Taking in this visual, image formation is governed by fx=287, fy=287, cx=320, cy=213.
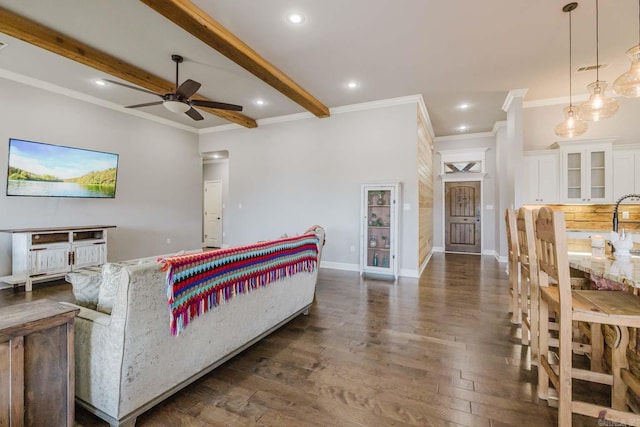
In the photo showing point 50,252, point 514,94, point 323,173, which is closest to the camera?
point 50,252

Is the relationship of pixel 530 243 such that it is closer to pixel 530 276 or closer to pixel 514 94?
pixel 530 276

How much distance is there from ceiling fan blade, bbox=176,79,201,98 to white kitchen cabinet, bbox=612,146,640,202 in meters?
6.30

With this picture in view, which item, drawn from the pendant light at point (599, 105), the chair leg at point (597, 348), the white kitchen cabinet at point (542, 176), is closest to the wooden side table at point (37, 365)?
the chair leg at point (597, 348)

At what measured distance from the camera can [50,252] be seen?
4266mm

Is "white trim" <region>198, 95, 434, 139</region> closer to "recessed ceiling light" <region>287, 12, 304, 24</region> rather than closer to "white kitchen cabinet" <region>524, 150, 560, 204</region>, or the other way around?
"white kitchen cabinet" <region>524, 150, 560, 204</region>

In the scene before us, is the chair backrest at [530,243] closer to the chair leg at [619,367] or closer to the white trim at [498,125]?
the chair leg at [619,367]

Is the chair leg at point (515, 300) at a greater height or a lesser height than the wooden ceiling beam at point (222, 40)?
lesser

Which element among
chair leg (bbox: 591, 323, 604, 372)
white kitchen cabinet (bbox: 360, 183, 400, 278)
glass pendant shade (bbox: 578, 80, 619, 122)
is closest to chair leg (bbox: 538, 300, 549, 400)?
chair leg (bbox: 591, 323, 604, 372)

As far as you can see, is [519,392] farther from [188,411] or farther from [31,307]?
[31,307]

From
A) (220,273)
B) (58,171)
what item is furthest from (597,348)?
(58,171)

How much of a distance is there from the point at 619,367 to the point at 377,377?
142cm

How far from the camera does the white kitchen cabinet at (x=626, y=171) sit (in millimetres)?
4441

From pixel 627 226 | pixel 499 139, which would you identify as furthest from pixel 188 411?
pixel 499 139

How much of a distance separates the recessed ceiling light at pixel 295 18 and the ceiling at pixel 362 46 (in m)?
0.06
